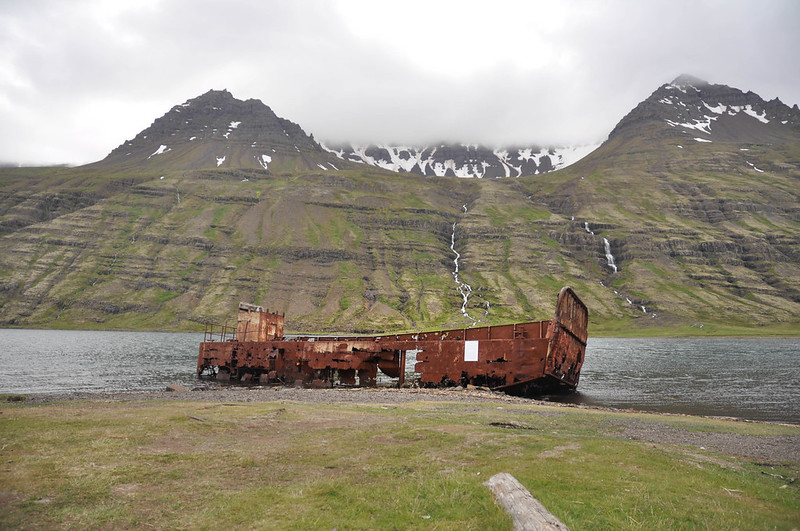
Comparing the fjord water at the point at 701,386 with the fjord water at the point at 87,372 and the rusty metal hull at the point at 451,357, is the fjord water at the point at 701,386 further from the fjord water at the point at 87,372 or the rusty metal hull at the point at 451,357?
the fjord water at the point at 87,372

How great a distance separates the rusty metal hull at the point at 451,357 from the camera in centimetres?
3416

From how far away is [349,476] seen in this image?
421 inches

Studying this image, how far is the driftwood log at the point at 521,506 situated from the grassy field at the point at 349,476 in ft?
0.75

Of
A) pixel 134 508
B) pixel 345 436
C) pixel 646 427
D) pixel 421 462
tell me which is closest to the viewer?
pixel 134 508

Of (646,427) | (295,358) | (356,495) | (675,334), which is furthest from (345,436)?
(675,334)

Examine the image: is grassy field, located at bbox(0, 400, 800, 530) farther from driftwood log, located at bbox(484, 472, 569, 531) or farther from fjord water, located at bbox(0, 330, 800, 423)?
fjord water, located at bbox(0, 330, 800, 423)

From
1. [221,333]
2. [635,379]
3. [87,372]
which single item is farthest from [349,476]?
[221,333]

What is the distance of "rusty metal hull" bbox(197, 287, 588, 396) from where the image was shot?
112 ft

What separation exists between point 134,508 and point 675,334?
541ft

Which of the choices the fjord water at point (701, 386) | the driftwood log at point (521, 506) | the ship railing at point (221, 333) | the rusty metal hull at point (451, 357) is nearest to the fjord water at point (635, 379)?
the fjord water at point (701, 386)

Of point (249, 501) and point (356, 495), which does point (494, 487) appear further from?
point (249, 501)

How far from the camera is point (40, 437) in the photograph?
13945 millimetres

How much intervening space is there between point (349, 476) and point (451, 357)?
91.2 feet

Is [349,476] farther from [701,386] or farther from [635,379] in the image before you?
[635,379]
